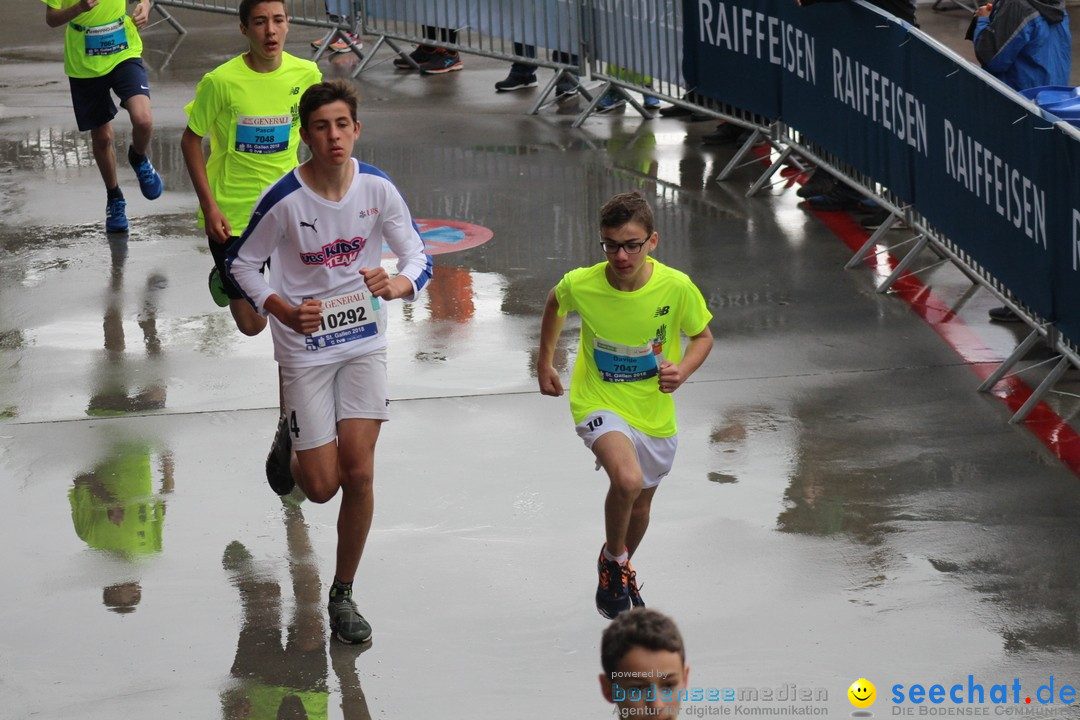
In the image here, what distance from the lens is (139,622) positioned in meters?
5.95

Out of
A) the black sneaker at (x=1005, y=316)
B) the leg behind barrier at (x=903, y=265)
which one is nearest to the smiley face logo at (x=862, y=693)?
the black sneaker at (x=1005, y=316)

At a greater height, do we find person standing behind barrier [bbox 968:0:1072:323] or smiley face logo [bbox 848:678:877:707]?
person standing behind barrier [bbox 968:0:1072:323]

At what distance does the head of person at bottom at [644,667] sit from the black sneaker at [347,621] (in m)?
2.61

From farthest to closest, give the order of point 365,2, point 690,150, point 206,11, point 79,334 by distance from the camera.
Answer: point 206,11
point 365,2
point 690,150
point 79,334

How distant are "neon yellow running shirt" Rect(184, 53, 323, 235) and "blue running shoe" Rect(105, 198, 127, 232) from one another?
397 cm

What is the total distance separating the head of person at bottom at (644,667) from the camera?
3088 mm

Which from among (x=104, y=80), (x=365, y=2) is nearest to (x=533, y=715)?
(x=104, y=80)

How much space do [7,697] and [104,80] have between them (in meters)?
6.59

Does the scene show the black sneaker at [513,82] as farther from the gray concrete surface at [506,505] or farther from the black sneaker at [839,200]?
the black sneaker at [839,200]

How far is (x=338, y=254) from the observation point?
227 inches

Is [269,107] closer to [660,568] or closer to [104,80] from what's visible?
[660,568]

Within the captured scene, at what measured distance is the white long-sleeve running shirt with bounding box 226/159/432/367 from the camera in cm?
571

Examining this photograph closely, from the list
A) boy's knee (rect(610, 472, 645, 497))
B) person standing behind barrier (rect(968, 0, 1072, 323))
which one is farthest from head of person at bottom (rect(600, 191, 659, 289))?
person standing behind barrier (rect(968, 0, 1072, 323))

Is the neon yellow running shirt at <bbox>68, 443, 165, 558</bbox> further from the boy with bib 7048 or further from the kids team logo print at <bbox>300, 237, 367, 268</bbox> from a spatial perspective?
the boy with bib 7048
